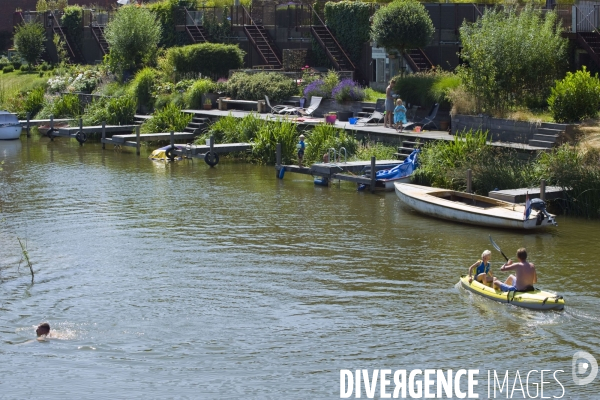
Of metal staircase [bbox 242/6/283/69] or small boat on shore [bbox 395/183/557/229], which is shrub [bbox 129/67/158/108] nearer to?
metal staircase [bbox 242/6/283/69]

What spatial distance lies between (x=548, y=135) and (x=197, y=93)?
19.5m

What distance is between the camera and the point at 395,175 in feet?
95.9

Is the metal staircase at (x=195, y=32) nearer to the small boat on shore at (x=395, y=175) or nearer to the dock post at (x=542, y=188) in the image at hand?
the small boat on shore at (x=395, y=175)

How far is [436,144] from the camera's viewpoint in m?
30.0

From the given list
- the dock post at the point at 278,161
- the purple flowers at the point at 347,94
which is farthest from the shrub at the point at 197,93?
the dock post at the point at 278,161

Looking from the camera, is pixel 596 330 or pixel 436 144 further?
pixel 436 144

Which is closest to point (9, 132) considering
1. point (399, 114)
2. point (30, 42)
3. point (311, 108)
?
point (311, 108)

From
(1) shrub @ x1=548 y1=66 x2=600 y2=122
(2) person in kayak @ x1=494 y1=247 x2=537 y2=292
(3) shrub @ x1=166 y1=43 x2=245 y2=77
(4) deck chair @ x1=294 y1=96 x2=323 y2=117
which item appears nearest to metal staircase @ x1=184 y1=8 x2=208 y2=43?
(3) shrub @ x1=166 y1=43 x2=245 y2=77

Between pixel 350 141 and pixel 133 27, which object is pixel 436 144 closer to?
pixel 350 141

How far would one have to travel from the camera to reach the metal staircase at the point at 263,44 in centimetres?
4803

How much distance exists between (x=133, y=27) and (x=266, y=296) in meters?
34.1

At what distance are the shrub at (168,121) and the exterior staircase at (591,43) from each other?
16.4m

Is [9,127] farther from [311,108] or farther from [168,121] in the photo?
[311,108]

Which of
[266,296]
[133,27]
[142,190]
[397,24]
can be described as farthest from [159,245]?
[133,27]
